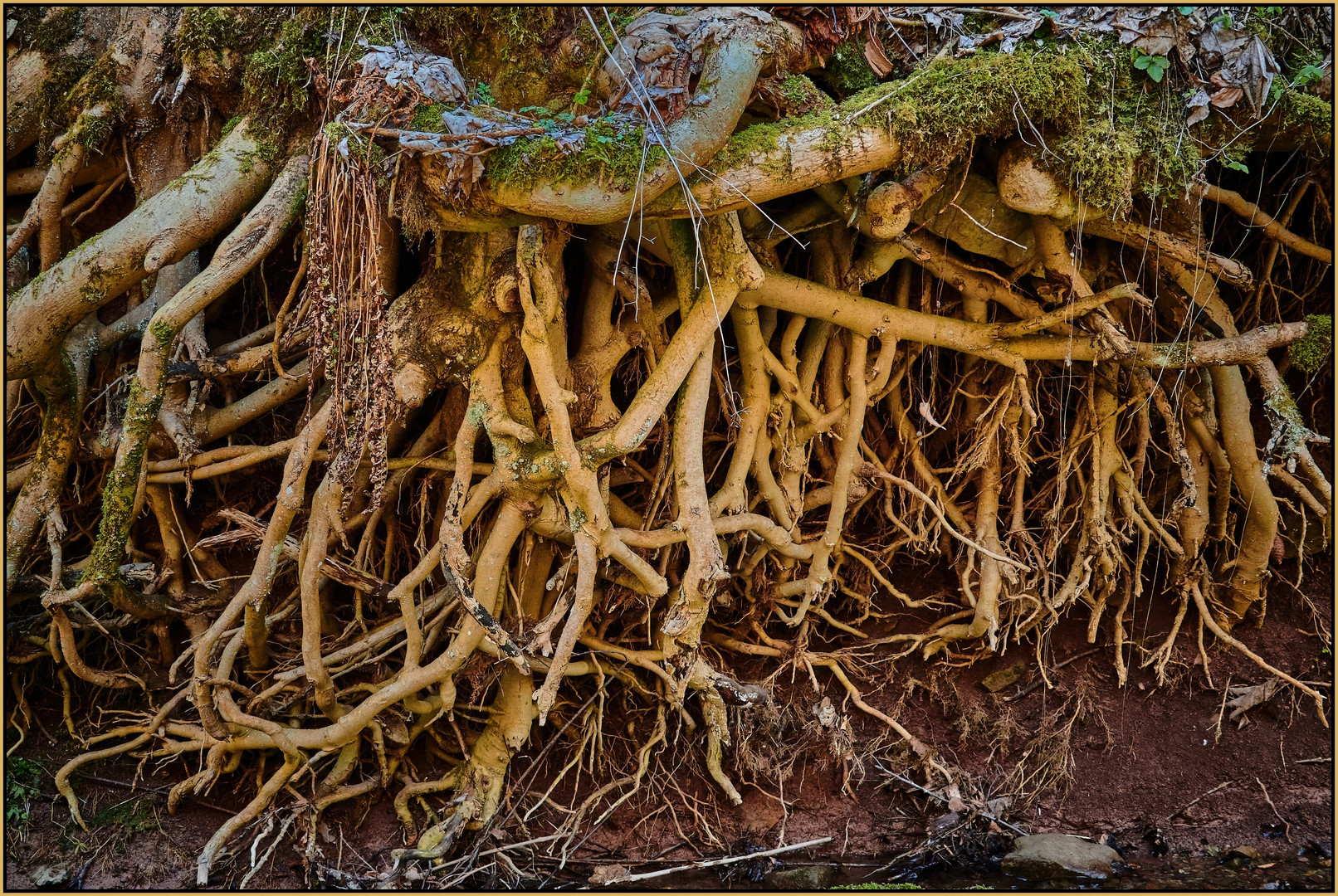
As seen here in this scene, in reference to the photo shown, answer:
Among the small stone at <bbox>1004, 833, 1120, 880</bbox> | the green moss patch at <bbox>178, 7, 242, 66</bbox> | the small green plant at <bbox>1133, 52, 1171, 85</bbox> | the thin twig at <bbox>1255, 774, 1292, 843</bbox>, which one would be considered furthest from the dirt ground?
the green moss patch at <bbox>178, 7, 242, 66</bbox>

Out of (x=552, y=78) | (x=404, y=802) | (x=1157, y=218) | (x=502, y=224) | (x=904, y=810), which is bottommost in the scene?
(x=904, y=810)

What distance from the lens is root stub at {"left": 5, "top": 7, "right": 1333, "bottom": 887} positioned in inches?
112

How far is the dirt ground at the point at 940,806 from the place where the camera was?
3482 millimetres

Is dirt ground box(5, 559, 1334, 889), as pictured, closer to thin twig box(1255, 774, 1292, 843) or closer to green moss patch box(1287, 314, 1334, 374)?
thin twig box(1255, 774, 1292, 843)

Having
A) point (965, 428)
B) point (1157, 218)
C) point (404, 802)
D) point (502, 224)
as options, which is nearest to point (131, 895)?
point (404, 802)

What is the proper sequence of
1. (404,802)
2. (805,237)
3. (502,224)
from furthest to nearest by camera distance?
(805,237), (404,802), (502,224)

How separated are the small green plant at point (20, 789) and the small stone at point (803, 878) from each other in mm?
2798

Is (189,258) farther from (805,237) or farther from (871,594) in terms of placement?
(871,594)

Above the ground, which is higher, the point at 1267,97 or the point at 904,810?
the point at 1267,97

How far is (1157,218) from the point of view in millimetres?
3551

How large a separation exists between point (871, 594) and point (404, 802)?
83.6 inches

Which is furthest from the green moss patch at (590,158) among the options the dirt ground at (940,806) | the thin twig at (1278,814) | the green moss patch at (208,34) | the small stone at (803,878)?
the thin twig at (1278,814)

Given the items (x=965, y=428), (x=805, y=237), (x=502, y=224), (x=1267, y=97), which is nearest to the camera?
(x=502, y=224)

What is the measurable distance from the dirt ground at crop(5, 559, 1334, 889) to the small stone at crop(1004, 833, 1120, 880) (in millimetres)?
182
